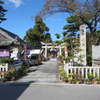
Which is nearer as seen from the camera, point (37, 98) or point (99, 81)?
point (37, 98)

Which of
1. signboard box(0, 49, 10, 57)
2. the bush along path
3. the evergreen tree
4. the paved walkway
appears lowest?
the paved walkway

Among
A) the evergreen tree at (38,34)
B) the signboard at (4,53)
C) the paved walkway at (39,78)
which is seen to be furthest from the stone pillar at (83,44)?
the evergreen tree at (38,34)

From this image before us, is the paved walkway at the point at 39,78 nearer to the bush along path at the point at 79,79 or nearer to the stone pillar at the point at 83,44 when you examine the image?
the bush along path at the point at 79,79

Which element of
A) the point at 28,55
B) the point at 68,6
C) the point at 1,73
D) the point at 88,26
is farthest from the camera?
the point at 28,55

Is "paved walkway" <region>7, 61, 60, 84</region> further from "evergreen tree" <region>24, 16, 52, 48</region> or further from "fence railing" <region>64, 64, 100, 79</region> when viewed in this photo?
"evergreen tree" <region>24, 16, 52, 48</region>

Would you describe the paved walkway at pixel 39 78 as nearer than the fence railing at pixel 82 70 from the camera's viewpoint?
No

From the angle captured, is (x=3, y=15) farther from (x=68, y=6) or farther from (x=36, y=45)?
(x=36, y=45)

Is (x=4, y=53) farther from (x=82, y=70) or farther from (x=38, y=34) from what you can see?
(x=38, y=34)

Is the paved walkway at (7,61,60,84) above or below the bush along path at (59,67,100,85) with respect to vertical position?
below

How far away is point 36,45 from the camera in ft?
119

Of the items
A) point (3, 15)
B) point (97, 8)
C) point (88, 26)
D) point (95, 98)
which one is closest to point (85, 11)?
point (97, 8)

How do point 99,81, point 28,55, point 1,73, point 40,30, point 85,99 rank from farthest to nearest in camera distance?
point 40,30 < point 28,55 < point 1,73 < point 99,81 < point 85,99

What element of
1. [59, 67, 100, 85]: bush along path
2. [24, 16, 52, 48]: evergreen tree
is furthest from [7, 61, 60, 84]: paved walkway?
[24, 16, 52, 48]: evergreen tree

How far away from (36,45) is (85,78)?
98.4 feet
